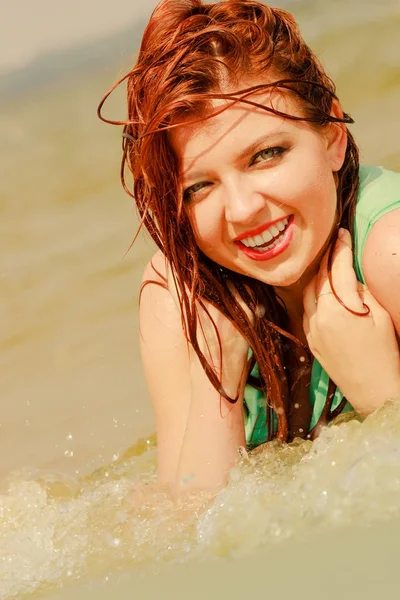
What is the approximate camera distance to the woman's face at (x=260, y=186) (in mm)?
2996

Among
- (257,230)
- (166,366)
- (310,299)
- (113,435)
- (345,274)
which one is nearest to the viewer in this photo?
(257,230)

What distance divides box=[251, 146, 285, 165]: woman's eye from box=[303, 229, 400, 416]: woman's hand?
0.38 metres

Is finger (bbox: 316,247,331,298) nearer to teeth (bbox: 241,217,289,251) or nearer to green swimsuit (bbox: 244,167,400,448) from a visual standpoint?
green swimsuit (bbox: 244,167,400,448)

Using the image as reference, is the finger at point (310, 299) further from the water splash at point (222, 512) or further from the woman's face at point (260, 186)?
the water splash at point (222, 512)

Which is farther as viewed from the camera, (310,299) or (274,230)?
(310,299)

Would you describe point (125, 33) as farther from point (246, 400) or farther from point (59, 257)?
point (246, 400)

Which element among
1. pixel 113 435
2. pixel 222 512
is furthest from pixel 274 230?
pixel 113 435

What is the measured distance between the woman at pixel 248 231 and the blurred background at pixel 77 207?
31cm

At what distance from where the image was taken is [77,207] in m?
6.95

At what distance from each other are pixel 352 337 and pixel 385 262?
0.80 ft

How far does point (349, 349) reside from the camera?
3156 mm

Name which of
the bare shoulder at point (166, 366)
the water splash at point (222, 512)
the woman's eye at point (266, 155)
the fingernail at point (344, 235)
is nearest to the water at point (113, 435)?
the water splash at point (222, 512)

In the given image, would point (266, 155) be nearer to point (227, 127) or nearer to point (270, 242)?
point (227, 127)

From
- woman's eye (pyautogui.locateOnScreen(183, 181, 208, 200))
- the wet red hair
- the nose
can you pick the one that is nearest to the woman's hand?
the wet red hair
